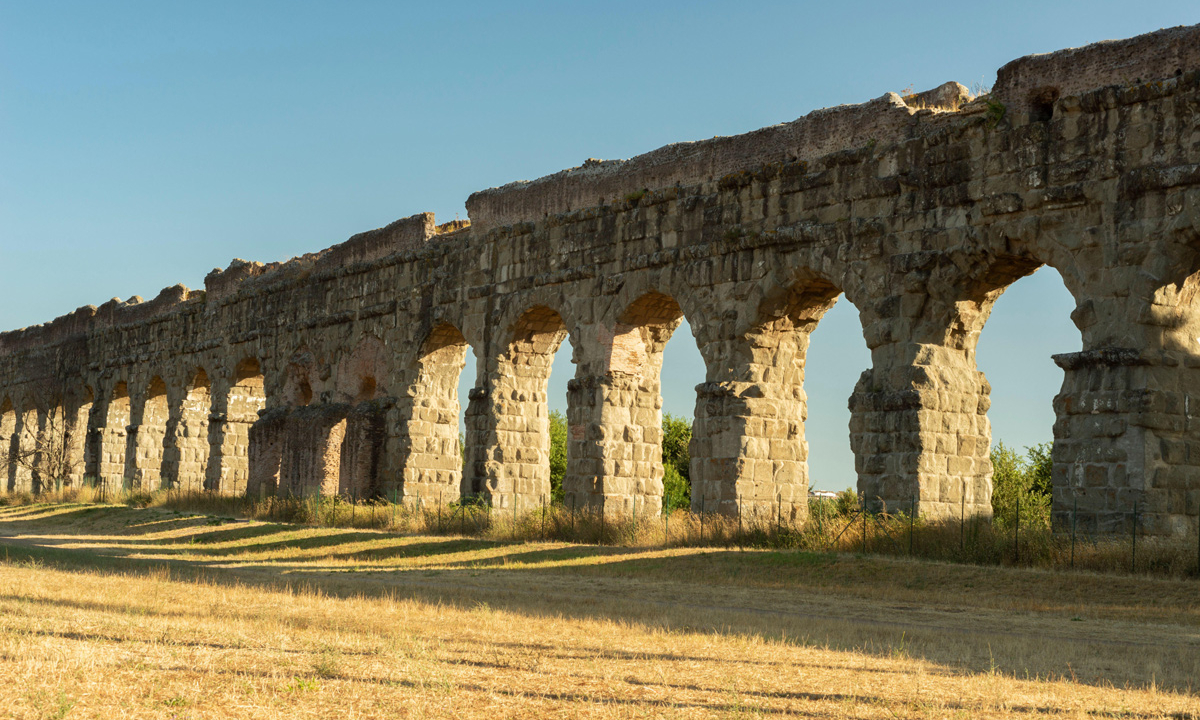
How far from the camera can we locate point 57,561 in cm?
1537

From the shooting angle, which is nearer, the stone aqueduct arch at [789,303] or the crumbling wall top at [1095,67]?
the stone aqueduct arch at [789,303]

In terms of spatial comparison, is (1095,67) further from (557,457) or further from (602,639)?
(557,457)

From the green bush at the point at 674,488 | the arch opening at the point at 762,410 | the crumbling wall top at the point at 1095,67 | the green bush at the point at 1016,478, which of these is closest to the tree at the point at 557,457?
the green bush at the point at 674,488

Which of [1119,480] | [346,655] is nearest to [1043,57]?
[1119,480]

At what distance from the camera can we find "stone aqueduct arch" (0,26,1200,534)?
45.2ft

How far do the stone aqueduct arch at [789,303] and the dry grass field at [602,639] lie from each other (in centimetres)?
231

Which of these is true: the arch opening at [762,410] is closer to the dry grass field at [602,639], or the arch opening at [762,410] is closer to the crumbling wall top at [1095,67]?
Result: the dry grass field at [602,639]

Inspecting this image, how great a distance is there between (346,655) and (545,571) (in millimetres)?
8014

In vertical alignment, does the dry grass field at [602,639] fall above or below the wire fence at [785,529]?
below

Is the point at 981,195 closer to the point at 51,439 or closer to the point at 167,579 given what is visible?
the point at 167,579

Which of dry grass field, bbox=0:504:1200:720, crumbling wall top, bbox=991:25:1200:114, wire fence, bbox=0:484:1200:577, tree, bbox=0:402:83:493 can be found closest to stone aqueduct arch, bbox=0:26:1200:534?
crumbling wall top, bbox=991:25:1200:114

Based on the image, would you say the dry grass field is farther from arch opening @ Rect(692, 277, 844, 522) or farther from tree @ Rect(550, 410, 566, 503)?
tree @ Rect(550, 410, 566, 503)

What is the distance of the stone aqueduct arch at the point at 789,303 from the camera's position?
45.2 ft

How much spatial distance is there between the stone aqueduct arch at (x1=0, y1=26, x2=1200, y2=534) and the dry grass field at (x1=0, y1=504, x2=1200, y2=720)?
231cm
